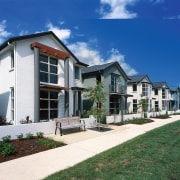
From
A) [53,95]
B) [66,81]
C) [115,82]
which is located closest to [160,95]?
[115,82]

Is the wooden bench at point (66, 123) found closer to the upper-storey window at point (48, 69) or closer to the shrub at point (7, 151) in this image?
the upper-storey window at point (48, 69)

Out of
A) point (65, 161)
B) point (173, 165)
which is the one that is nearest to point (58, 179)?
point (65, 161)

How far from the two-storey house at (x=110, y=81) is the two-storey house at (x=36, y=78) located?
6538 millimetres

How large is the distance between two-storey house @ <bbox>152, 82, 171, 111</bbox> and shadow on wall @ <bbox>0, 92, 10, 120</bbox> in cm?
3398

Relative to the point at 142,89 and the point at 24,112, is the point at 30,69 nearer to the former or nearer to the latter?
the point at 24,112

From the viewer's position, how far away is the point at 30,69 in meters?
15.0

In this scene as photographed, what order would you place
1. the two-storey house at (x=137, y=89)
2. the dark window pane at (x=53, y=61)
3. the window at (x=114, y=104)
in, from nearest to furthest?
the dark window pane at (x=53, y=61) → the window at (x=114, y=104) → the two-storey house at (x=137, y=89)

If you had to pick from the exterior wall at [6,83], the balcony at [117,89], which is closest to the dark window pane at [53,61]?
the exterior wall at [6,83]

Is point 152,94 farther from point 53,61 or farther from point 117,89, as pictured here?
point 53,61

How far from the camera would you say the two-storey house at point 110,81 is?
2527cm

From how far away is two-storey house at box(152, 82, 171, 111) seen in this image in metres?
45.1

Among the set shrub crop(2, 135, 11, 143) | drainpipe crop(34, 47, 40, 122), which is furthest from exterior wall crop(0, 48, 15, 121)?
shrub crop(2, 135, 11, 143)

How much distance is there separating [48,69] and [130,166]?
39.5ft

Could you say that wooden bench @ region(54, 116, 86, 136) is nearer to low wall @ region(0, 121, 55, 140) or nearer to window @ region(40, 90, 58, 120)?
low wall @ region(0, 121, 55, 140)
